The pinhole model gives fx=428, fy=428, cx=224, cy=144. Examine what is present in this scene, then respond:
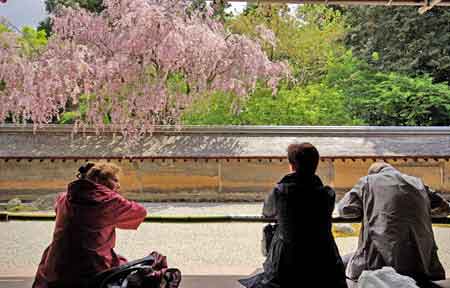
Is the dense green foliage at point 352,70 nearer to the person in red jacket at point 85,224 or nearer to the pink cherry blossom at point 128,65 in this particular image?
the pink cherry blossom at point 128,65

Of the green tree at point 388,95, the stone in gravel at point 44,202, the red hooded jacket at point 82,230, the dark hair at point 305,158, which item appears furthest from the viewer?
the green tree at point 388,95

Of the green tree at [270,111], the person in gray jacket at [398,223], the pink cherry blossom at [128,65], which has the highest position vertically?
the pink cherry blossom at [128,65]

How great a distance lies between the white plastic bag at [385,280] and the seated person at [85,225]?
47.7 inches

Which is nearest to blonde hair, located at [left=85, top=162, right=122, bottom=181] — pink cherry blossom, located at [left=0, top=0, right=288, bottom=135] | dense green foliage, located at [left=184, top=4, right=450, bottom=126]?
pink cherry blossom, located at [left=0, top=0, right=288, bottom=135]

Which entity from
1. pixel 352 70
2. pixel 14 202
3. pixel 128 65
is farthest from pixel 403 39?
pixel 14 202

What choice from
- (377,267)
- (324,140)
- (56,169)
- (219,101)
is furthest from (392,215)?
(219,101)

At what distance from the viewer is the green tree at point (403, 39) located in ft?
35.3

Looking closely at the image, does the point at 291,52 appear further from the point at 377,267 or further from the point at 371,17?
the point at 377,267

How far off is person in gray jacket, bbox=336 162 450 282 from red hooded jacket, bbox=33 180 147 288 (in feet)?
4.25

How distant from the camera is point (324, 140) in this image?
7805 millimetres

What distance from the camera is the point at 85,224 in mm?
1949

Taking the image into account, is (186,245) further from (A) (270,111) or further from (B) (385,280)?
(A) (270,111)

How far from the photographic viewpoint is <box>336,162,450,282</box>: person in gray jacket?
2.34m

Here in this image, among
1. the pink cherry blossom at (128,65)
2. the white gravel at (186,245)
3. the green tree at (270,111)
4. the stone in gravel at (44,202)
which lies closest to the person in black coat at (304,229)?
the white gravel at (186,245)
